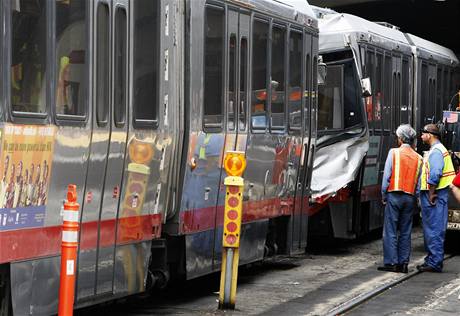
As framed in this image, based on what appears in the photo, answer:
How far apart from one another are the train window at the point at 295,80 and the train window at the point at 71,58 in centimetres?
523

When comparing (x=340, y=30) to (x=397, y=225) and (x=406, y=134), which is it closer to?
(x=406, y=134)

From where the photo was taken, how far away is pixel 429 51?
21500 millimetres

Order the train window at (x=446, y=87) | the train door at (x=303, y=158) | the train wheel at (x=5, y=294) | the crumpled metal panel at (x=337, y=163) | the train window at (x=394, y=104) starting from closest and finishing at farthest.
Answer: the train wheel at (x=5, y=294), the train door at (x=303, y=158), the crumpled metal panel at (x=337, y=163), the train window at (x=394, y=104), the train window at (x=446, y=87)

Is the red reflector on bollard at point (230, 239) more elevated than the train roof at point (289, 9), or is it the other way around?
the train roof at point (289, 9)

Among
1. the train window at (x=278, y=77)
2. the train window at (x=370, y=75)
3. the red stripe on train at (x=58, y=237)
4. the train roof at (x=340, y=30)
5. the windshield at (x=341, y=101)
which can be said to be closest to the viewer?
the red stripe on train at (x=58, y=237)

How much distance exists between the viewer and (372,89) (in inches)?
679

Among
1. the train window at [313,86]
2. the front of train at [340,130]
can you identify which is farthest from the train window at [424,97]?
the train window at [313,86]

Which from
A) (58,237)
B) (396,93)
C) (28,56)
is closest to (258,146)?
(58,237)

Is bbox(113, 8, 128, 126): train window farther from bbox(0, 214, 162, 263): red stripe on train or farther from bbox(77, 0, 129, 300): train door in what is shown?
bbox(0, 214, 162, 263): red stripe on train

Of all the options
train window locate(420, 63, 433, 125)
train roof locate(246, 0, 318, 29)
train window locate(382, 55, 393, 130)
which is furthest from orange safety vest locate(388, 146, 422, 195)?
train window locate(420, 63, 433, 125)

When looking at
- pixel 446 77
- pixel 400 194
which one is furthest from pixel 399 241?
pixel 446 77

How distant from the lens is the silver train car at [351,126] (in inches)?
632

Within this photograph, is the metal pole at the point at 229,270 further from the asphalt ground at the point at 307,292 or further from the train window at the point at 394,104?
the train window at the point at 394,104

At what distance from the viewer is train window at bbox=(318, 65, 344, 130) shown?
16391mm
